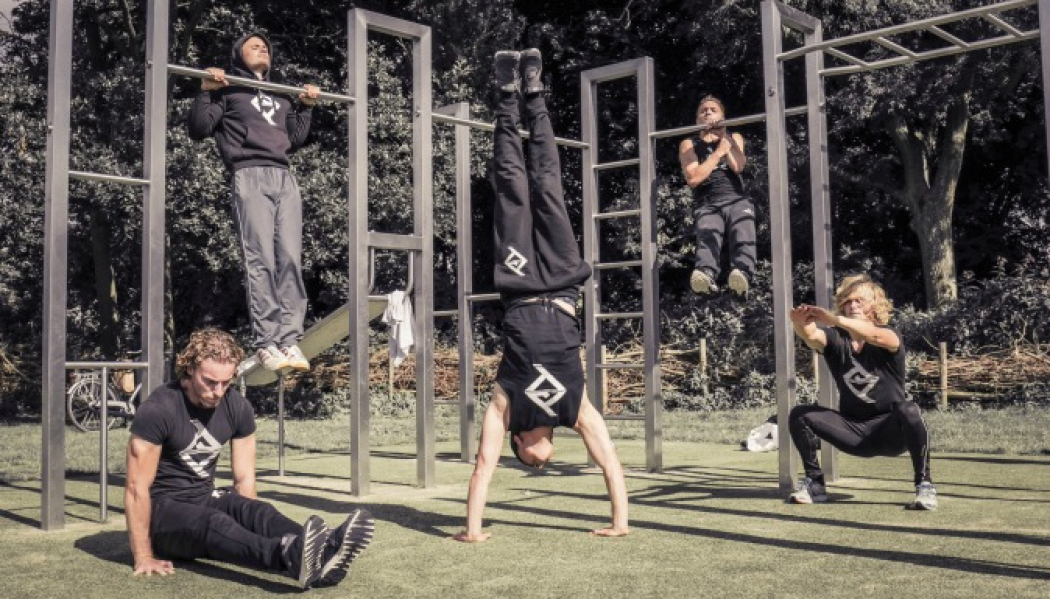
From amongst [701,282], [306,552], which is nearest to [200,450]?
[306,552]

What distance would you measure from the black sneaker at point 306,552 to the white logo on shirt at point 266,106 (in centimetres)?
348

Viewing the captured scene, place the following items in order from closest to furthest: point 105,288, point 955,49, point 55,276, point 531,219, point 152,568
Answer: point 152,568, point 531,219, point 55,276, point 955,49, point 105,288

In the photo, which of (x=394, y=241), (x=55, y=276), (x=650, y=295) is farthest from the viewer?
(x=650, y=295)

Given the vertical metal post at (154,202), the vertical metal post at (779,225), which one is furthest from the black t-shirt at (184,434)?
the vertical metal post at (779,225)

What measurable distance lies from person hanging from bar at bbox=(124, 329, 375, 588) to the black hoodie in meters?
2.31

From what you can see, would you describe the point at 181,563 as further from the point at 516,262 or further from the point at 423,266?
the point at 423,266


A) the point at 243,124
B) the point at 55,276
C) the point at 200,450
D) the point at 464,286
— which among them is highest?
the point at 243,124

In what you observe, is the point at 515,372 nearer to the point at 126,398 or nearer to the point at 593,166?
the point at 593,166

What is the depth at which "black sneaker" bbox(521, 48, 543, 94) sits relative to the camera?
236 inches

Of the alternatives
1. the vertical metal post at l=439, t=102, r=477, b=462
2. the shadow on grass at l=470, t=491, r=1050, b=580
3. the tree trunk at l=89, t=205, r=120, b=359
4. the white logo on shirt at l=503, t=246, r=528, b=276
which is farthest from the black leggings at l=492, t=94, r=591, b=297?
the tree trunk at l=89, t=205, r=120, b=359

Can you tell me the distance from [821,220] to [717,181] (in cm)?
151

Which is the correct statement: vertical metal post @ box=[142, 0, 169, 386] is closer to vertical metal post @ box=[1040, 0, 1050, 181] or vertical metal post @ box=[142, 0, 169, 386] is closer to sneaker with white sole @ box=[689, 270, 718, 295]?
sneaker with white sole @ box=[689, 270, 718, 295]

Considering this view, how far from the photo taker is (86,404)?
1645 cm

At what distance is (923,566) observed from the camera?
4.44 metres
